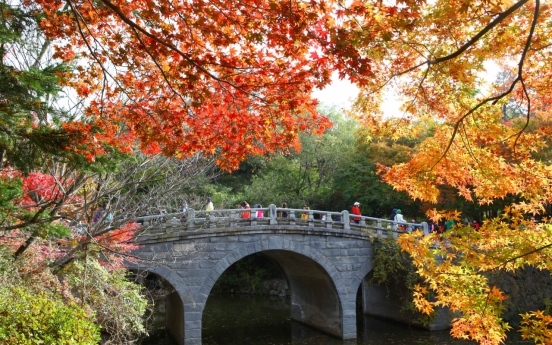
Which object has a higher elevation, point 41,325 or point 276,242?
point 276,242

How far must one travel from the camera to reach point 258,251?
1357cm

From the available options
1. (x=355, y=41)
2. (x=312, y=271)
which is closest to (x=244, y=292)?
(x=312, y=271)

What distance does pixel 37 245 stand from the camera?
773 centimetres

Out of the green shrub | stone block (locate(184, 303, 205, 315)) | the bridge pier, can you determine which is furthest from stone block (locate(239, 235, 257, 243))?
the green shrub

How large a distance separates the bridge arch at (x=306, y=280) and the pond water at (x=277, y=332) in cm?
45

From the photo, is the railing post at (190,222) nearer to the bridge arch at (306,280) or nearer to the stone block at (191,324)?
the bridge arch at (306,280)

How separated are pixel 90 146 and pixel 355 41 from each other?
3030 millimetres

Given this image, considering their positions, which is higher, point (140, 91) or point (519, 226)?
point (140, 91)

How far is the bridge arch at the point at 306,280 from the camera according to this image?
519 inches

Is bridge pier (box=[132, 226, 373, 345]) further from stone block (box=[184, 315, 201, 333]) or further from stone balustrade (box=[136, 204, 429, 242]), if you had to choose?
stone balustrade (box=[136, 204, 429, 242])

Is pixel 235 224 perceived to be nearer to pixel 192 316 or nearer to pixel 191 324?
pixel 192 316

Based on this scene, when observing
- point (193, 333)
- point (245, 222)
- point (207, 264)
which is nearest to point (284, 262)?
point (245, 222)

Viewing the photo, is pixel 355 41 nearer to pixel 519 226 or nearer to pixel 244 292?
pixel 519 226

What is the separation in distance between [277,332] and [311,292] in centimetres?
187
